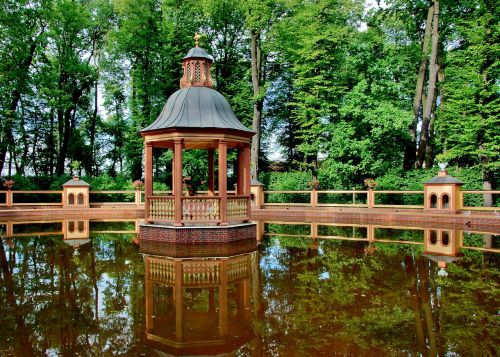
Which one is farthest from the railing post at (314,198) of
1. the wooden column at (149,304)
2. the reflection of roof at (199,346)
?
the reflection of roof at (199,346)

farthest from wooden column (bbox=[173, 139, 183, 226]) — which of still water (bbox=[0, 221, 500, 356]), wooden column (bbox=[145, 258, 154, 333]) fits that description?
wooden column (bbox=[145, 258, 154, 333])

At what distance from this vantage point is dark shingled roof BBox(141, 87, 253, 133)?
477 inches

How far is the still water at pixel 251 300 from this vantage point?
14.3 feet

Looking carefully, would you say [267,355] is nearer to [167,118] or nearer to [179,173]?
[179,173]

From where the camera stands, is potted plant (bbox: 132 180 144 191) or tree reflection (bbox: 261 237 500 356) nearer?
tree reflection (bbox: 261 237 500 356)

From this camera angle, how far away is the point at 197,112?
1261 cm

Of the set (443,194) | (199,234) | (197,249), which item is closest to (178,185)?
(199,234)

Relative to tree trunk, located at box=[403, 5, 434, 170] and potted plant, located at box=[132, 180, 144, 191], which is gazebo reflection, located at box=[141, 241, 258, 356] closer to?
potted plant, located at box=[132, 180, 144, 191]

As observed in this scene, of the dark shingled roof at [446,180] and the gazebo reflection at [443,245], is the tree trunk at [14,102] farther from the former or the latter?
the gazebo reflection at [443,245]

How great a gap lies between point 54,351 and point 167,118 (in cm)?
936

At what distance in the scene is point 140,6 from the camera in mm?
28172

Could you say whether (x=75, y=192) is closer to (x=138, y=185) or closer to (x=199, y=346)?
(x=138, y=185)

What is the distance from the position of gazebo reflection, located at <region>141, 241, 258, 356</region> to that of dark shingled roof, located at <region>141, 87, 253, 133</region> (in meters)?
4.11

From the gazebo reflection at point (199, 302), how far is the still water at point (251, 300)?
20 mm
